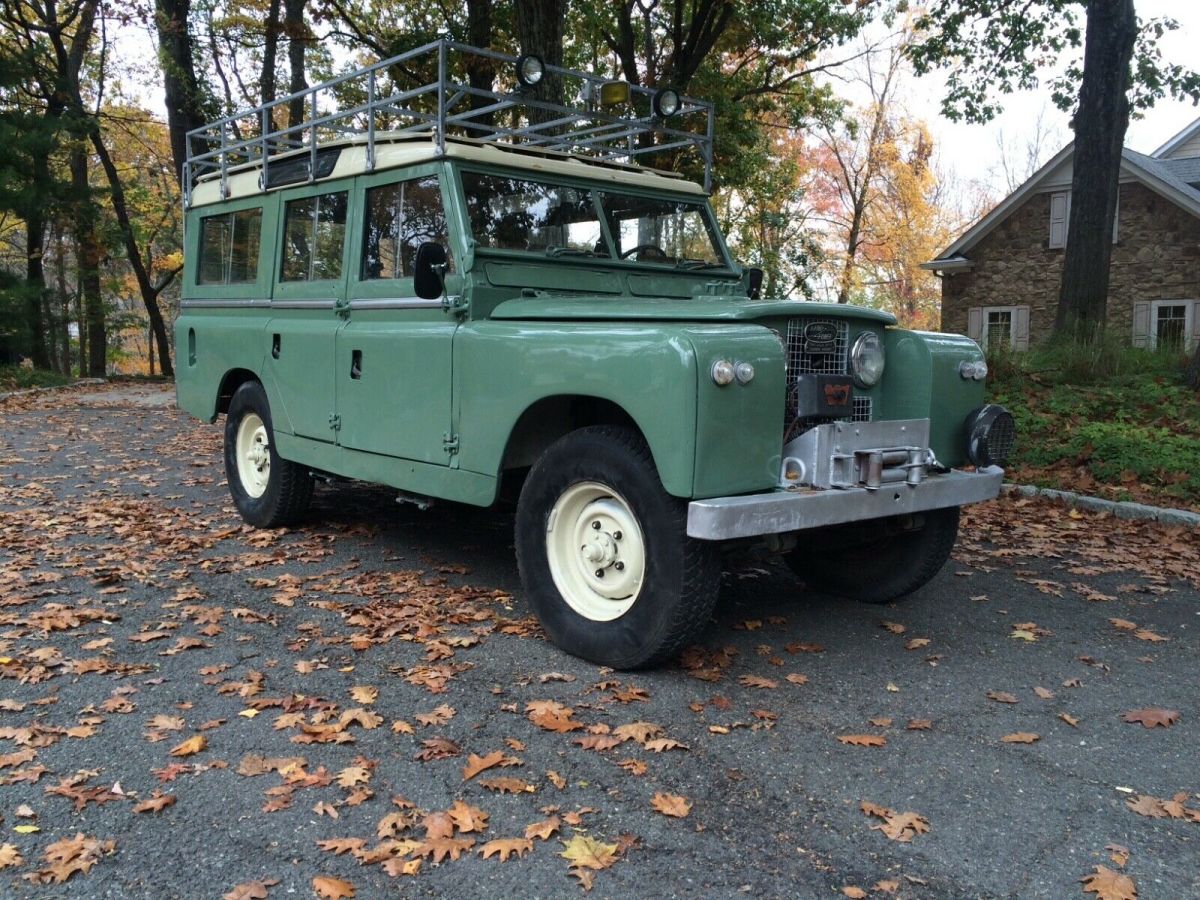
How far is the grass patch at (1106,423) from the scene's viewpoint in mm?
8344

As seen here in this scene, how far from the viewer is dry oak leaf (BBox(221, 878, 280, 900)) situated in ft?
8.57

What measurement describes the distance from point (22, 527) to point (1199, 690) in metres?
7.27

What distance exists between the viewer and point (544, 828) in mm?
2969

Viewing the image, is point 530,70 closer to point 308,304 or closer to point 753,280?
point 753,280

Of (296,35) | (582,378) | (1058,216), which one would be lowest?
(582,378)

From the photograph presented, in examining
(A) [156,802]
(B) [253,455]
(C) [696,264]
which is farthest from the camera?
(B) [253,455]

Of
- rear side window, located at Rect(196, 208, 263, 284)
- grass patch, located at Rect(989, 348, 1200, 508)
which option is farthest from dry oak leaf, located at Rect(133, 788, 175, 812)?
grass patch, located at Rect(989, 348, 1200, 508)

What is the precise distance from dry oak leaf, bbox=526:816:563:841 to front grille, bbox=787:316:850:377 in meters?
2.20

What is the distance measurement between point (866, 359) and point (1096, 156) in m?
10.3

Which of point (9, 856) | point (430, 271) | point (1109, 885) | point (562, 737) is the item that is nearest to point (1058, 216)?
point (430, 271)

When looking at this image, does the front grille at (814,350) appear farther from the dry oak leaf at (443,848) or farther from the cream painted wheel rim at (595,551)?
the dry oak leaf at (443,848)

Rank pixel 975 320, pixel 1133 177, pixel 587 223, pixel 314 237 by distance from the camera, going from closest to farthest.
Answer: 1. pixel 587 223
2. pixel 314 237
3. pixel 1133 177
4. pixel 975 320

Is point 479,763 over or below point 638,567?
below

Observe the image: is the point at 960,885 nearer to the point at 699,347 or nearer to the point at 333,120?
the point at 699,347
